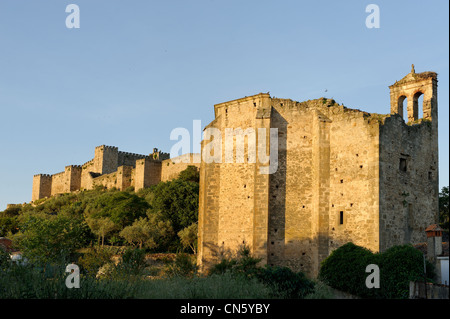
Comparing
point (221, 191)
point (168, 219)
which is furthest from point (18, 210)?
point (221, 191)

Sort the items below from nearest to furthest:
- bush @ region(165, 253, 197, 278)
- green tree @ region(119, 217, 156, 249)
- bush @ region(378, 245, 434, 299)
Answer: bush @ region(378, 245, 434, 299) → bush @ region(165, 253, 197, 278) → green tree @ region(119, 217, 156, 249)

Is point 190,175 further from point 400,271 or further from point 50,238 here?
point 400,271

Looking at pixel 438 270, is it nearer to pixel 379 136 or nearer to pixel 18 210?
pixel 379 136

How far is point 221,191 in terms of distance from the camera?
77.5ft

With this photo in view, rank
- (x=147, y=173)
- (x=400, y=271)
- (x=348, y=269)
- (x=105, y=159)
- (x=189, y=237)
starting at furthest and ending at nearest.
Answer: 1. (x=105, y=159)
2. (x=147, y=173)
3. (x=189, y=237)
4. (x=348, y=269)
5. (x=400, y=271)

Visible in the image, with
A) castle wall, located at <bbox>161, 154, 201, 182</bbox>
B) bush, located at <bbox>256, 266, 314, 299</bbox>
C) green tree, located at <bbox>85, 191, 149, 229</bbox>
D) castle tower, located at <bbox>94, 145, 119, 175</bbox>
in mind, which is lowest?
bush, located at <bbox>256, 266, 314, 299</bbox>

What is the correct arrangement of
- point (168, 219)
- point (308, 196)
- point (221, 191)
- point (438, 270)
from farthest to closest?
Answer: 1. point (168, 219)
2. point (221, 191)
3. point (308, 196)
4. point (438, 270)

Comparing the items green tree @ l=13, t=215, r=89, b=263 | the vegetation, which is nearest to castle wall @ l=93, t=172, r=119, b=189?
the vegetation

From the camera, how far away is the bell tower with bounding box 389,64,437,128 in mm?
23503

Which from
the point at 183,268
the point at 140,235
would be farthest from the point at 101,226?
the point at 183,268

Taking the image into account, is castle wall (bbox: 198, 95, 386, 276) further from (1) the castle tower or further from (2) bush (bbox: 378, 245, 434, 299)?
(1) the castle tower

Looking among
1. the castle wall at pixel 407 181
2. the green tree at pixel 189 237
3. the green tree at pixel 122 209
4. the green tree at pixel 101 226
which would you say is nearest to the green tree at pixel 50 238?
the green tree at pixel 101 226

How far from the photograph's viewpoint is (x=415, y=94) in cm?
2416
